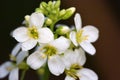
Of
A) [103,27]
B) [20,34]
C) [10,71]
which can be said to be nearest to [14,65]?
[10,71]

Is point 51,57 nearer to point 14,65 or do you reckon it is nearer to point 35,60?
point 35,60

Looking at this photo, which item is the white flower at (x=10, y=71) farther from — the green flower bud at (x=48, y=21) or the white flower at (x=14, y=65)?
the green flower bud at (x=48, y=21)

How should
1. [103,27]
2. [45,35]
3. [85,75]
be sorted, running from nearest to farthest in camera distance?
[45,35]
[85,75]
[103,27]

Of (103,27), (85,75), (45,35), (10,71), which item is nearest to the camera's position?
(45,35)

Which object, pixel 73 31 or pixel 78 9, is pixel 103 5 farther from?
pixel 73 31

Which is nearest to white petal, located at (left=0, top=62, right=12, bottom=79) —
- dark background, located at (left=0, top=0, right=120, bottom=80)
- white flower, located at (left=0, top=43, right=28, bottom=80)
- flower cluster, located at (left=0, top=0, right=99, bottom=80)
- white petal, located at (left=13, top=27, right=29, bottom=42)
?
white flower, located at (left=0, top=43, right=28, bottom=80)

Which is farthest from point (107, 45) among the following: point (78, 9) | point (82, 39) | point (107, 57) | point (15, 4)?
point (82, 39)

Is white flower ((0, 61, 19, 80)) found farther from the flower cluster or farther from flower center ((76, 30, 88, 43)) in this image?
flower center ((76, 30, 88, 43))

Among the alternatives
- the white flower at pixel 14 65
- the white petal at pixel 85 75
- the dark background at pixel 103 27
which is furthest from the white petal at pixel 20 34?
the dark background at pixel 103 27
